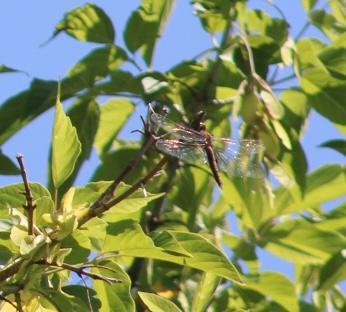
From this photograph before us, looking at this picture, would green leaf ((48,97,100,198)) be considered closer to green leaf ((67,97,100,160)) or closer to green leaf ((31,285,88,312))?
green leaf ((67,97,100,160))

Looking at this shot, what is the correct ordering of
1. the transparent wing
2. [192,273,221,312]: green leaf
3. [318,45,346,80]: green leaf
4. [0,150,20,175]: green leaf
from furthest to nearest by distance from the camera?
[318,45,346,80]: green leaf, [0,150,20,175]: green leaf, [192,273,221,312]: green leaf, the transparent wing

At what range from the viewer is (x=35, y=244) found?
1.42 metres

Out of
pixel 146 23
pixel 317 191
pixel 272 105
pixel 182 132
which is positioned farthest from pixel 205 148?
pixel 317 191

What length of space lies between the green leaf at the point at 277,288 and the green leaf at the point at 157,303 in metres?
0.77

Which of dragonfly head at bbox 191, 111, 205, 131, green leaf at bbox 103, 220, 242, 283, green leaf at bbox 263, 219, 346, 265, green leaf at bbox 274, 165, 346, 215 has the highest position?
dragonfly head at bbox 191, 111, 205, 131

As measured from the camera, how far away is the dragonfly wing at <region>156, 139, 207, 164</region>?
153 cm

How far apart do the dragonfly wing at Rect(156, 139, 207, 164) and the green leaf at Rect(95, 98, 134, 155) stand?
3.12ft

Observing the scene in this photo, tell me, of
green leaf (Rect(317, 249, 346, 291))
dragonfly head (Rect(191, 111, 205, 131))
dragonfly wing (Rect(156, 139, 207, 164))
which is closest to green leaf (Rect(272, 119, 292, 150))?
green leaf (Rect(317, 249, 346, 291))

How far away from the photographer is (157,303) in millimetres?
1610

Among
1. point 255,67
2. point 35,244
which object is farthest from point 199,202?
point 35,244

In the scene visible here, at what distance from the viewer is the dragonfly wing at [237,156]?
174cm

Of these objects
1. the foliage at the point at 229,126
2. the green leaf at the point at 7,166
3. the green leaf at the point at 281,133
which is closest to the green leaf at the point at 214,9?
the foliage at the point at 229,126

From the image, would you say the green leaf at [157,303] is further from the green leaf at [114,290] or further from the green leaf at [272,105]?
the green leaf at [272,105]

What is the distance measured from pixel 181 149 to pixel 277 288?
888mm
